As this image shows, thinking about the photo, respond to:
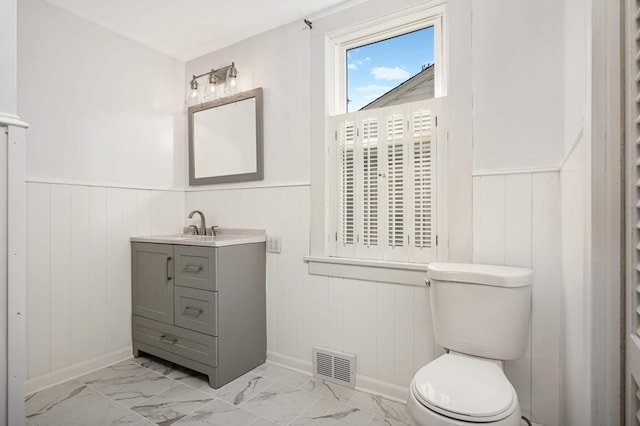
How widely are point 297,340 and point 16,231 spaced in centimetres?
157

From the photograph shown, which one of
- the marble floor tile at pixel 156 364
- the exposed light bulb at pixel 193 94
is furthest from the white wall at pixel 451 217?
the marble floor tile at pixel 156 364

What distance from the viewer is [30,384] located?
1878 millimetres

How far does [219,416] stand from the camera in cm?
166

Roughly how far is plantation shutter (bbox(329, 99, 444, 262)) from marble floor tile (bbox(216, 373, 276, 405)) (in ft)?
2.95

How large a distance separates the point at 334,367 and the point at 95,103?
2.31 metres

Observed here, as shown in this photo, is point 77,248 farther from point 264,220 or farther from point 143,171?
point 264,220

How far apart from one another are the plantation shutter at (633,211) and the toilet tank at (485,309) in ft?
1.98

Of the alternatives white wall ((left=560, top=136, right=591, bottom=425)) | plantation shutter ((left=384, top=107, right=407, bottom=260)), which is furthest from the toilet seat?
A: plantation shutter ((left=384, top=107, right=407, bottom=260))

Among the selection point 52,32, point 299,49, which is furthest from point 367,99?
point 52,32

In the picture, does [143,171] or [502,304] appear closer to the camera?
[502,304]

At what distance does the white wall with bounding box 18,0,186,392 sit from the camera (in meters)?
1.94

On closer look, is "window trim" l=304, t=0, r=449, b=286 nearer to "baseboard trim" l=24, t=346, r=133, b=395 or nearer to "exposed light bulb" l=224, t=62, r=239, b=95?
"exposed light bulb" l=224, t=62, r=239, b=95

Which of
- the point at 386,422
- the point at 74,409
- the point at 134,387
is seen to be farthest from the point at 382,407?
the point at 74,409

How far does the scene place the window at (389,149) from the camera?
1.79m
